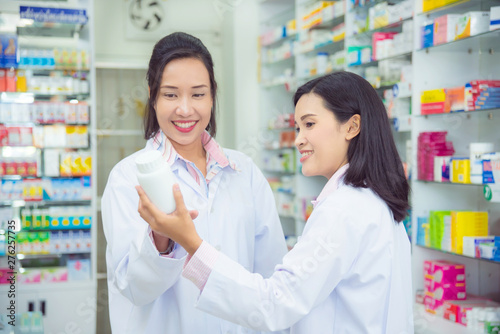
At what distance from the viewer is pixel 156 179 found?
4.10 ft

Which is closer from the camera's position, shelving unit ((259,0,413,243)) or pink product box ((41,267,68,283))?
shelving unit ((259,0,413,243))

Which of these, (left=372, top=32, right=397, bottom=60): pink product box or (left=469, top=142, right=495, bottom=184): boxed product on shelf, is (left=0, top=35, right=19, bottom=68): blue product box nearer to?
(left=372, top=32, right=397, bottom=60): pink product box

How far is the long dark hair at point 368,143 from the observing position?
152cm

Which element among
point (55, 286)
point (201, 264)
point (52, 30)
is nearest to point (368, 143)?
point (201, 264)

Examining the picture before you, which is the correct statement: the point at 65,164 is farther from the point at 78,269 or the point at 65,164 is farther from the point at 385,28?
the point at 385,28

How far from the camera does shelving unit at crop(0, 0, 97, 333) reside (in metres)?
5.21

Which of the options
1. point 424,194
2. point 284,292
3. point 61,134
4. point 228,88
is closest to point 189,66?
point 284,292

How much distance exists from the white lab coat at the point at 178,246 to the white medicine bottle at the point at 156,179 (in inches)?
7.0

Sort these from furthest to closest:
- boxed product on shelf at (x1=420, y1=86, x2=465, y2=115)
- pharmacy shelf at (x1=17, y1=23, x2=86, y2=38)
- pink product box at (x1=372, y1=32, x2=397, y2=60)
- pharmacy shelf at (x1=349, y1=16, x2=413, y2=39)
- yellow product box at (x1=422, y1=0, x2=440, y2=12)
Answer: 1. pharmacy shelf at (x1=17, y1=23, x2=86, y2=38)
2. pink product box at (x1=372, y1=32, x2=397, y2=60)
3. pharmacy shelf at (x1=349, y1=16, x2=413, y2=39)
4. yellow product box at (x1=422, y1=0, x2=440, y2=12)
5. boxed product on shelf at (x1=420, y1=86, x2=465, y2=115)

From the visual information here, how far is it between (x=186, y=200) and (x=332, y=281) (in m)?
0.63

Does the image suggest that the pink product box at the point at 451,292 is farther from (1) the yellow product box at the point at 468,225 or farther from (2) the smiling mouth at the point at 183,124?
(2) the smiling mouth at the point at 183,124

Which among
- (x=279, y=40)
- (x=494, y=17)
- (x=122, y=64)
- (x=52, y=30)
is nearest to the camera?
(x=494, y=17)

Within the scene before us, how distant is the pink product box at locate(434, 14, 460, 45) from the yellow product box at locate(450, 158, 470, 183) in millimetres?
769

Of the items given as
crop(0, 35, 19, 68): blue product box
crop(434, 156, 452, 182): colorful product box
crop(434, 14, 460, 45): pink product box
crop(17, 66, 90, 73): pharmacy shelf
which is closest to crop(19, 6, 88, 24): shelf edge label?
crop(0, 35, 19, 68): blue product box
